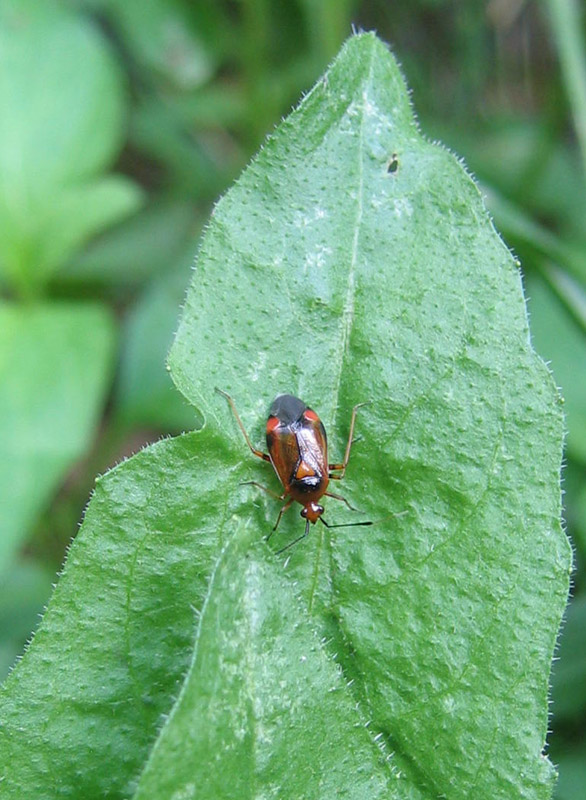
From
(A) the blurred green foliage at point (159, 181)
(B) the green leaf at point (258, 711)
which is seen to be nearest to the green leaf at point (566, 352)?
(A) the blurred green foliage at point (159, 181)

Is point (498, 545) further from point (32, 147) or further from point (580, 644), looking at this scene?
point (32, 147)

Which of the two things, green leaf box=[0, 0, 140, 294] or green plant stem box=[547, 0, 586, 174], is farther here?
green leaf box=[0, 0, 140, 294]

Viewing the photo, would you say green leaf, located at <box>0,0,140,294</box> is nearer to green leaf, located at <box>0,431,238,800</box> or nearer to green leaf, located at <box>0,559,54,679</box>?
green leaf, located at <box>0,559,54,679</box>

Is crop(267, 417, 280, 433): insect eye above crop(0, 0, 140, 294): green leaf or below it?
below

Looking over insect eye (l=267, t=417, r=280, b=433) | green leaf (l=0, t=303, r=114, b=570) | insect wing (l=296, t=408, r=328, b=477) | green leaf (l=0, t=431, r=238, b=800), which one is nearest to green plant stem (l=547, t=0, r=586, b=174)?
green leaf (l=0, t=303, r=114, b=570)

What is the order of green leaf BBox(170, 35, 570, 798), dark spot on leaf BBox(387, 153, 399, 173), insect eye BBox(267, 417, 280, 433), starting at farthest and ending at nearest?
dark spot on leaf BBox(387, 153, 399, 173), insect eye BBox(267, 417, 280, 433), green leaf BBox(170, 35, 570, 798)

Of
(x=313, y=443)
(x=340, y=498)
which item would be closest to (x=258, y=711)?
(x=340, y=498)

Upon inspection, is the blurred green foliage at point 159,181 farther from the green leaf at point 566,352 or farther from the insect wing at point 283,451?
the insect wing at point 283,451

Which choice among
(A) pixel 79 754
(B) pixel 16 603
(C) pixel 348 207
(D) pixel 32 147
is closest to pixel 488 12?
(D) pixel 32 147
